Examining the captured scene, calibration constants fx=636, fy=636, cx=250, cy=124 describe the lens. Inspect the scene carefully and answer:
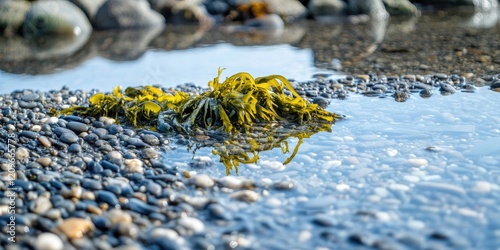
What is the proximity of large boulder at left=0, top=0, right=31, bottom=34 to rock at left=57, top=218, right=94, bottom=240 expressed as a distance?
34.1 ft

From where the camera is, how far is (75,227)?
3.42 metres

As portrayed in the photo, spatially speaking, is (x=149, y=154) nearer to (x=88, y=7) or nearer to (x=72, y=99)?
(x=72, y=99)

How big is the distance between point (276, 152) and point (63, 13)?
363 inches

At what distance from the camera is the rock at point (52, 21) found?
1261 cm

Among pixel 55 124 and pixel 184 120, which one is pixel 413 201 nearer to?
pixel 184 120

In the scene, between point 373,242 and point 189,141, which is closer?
point 373,242

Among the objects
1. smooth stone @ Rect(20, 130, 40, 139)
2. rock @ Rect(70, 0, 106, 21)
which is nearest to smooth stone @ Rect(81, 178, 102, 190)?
smooth stone @ Rect(20, 130, 40, 139)

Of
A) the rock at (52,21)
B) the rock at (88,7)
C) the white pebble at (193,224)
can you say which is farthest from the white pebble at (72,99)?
the rock at (88,7)

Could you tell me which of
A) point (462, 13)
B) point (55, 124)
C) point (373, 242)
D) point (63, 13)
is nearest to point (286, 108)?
point (55, 124)

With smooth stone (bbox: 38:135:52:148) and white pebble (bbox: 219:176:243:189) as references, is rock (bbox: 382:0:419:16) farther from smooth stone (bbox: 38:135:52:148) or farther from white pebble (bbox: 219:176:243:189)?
white pebble (bbox: 219:176:243:189)

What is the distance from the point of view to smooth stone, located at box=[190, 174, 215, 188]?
412 centimetres

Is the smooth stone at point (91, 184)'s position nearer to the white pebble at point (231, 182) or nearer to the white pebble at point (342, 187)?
the white pebble at point (231, 182)

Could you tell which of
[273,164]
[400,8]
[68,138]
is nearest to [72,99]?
[68,138]

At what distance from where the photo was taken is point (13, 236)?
338cm
